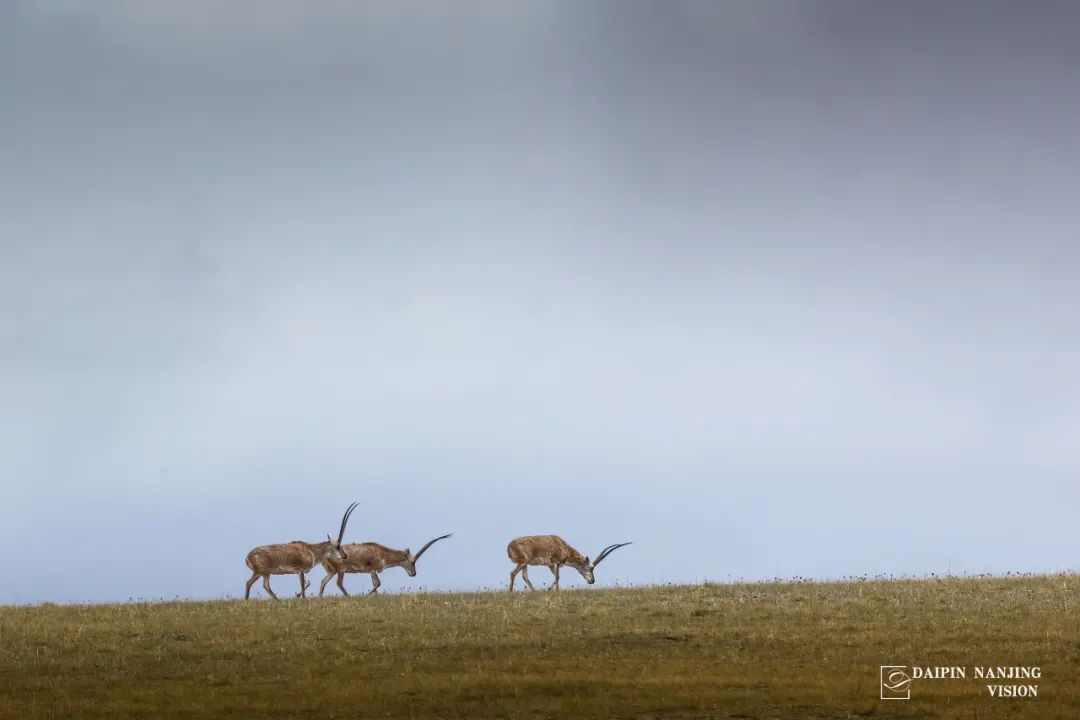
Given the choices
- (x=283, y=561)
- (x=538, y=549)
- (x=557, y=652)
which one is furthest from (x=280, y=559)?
(x=557, y=652)

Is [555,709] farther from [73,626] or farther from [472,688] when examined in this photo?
[73,626]

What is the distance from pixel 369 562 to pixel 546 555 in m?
5.11

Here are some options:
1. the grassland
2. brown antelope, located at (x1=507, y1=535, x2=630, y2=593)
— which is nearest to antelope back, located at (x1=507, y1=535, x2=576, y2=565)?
brown antelope, located at (x1=507, y1=535, x2=630, y2=593)

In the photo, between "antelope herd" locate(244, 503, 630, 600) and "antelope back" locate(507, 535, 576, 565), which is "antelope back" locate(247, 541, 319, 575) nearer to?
"antelope herd" locate(244, 503, 630, 600)

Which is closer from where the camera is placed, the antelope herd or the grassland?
the grassland

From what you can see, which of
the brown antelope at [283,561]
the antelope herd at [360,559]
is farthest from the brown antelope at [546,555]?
the brown antelope at [283,561]

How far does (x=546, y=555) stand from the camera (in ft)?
125

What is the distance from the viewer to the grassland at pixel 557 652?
62.7 ft

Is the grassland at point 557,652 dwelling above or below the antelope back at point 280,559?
below

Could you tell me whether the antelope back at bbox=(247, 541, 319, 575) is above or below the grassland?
above

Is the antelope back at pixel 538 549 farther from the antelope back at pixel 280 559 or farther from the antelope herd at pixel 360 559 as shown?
the antelope back at pixel 280 559

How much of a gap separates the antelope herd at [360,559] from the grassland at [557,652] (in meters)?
3.53

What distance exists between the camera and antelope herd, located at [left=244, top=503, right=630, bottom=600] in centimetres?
3572

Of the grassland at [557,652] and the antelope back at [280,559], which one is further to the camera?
the antelope back at [280,559]
